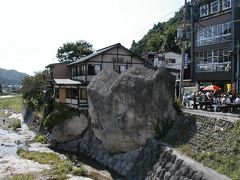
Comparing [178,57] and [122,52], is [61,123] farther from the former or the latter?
[178,57]

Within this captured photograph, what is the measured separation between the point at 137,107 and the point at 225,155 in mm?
9292

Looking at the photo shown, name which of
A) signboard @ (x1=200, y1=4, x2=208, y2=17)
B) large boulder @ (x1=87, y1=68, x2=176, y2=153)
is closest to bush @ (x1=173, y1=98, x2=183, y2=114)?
large boulder @ (x1=87, y1=68, x2=176, y2=153)

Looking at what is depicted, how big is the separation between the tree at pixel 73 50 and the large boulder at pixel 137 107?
46144mm

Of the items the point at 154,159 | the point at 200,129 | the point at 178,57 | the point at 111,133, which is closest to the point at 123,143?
the point at 111,133

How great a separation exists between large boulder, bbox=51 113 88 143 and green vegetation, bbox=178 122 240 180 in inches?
717

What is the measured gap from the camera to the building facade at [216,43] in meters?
35.6

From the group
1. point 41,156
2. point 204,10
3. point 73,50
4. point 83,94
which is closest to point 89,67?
point 83,94

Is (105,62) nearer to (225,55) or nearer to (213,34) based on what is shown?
(213,34)

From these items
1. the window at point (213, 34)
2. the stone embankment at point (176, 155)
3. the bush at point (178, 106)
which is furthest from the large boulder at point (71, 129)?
the window at point (213, 34)

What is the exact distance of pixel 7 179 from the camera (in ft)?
79.1

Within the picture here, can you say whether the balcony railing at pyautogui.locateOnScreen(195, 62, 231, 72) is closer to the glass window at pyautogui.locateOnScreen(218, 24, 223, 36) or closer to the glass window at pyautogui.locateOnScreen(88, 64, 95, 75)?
the glass window at pyautogui.locateOnScreen(218, 24, 223, 36)

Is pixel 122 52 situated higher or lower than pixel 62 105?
higher

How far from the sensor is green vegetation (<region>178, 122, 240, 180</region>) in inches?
655

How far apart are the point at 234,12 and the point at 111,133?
19614 mm
